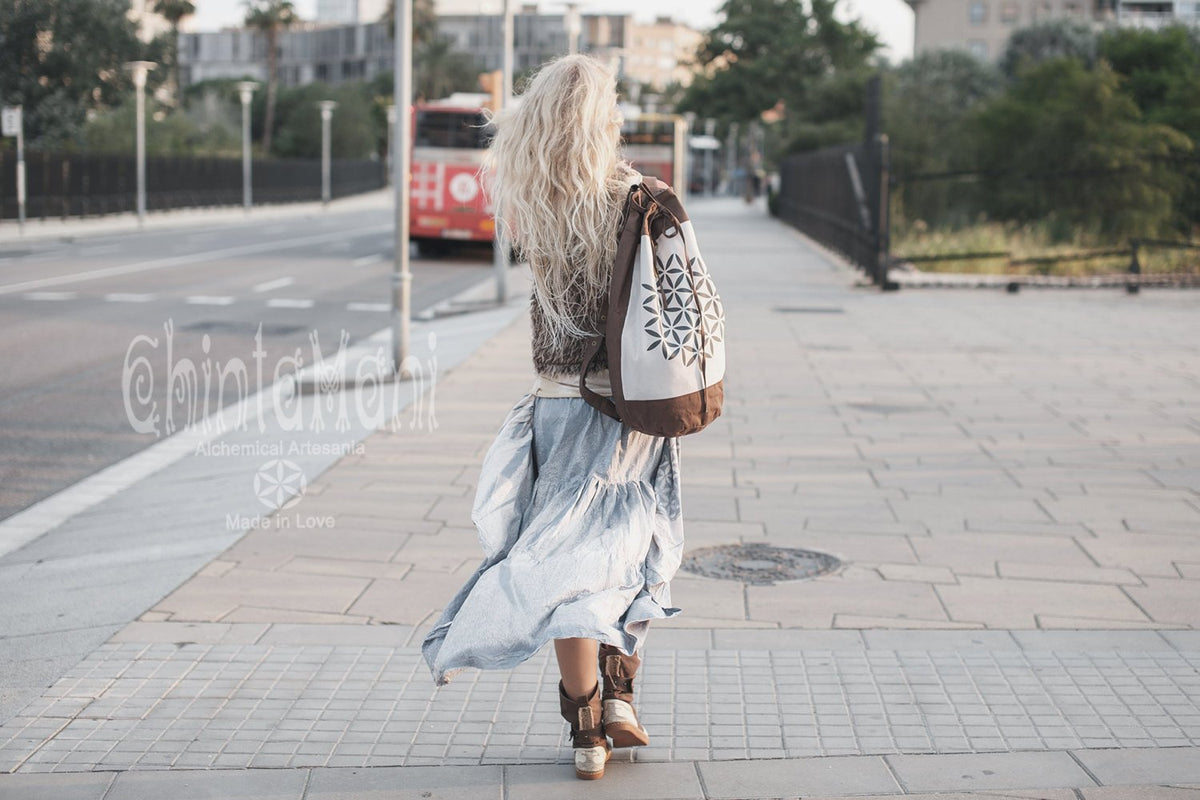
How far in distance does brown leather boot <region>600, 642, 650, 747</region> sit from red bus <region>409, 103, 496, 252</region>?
1006 inches

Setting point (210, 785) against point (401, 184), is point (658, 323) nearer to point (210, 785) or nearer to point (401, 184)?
point (210, 785)

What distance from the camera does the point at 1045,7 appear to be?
293ft

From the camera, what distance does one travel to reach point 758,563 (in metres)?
5.92

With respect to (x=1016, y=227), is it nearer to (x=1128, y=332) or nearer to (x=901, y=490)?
(x=1128, y=332)

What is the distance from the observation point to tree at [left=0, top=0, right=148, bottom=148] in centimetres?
5525

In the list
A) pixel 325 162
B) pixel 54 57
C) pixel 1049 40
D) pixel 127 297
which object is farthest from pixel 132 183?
pixel 1049 40

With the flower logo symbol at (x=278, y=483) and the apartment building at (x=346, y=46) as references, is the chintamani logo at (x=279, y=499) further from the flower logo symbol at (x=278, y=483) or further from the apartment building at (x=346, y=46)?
the apartment building at (x=346, y=46)

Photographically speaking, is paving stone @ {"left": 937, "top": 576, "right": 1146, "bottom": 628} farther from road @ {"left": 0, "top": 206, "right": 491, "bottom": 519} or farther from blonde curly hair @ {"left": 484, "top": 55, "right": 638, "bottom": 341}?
road @ {"left": 0, "top": 206, "right": 491, "bottom": 519}

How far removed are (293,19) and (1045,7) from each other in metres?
46.3

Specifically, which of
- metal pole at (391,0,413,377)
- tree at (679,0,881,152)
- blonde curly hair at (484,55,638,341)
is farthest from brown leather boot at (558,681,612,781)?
tree at (679,0,881,152)

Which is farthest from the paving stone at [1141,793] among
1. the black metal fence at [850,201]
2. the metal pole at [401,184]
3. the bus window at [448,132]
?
the bus window at [448,132]

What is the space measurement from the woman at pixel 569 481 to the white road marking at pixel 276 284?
17073 millimetres

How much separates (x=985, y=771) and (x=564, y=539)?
1.29 m

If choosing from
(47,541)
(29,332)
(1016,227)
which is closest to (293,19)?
(1016,227)
